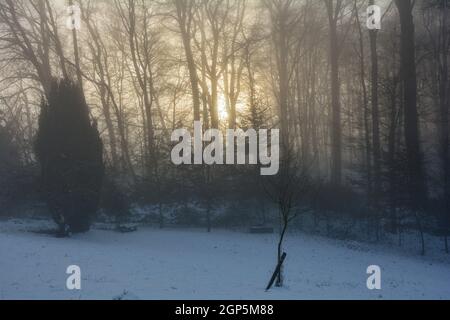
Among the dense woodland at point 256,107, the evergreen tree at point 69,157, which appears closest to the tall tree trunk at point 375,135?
the dense woodland at point 256,107

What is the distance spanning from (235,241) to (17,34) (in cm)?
1943

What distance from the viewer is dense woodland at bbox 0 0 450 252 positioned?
81.1ft

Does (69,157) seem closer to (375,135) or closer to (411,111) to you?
(411,111)

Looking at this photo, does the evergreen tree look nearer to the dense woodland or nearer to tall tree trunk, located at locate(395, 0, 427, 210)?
the dense woodland

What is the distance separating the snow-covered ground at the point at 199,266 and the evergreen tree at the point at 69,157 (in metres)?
1.17

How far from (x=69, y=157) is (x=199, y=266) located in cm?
830

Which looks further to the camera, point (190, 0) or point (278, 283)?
point (190, 0)

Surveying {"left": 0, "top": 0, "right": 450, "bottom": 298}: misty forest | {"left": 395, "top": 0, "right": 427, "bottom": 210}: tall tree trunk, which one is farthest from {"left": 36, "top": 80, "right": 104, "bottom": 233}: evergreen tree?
{"left": 395, "top": 0, "right": 427, "bottom": 210}: tall tree trunk

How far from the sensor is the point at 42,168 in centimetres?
2031

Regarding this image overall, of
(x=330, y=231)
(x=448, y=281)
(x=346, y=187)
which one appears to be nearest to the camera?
(x=448, y=281)

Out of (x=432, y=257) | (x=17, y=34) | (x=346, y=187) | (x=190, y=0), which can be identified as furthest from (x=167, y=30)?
(x=432, y=257)

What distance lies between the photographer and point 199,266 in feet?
52.6

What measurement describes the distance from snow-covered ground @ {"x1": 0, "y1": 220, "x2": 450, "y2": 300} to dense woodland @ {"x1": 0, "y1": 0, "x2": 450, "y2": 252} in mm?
2135
